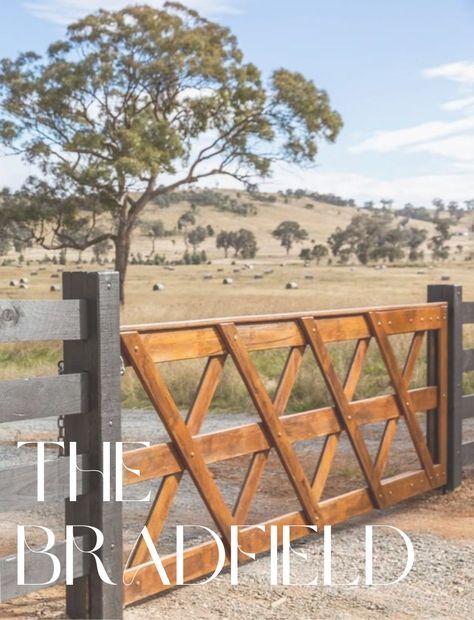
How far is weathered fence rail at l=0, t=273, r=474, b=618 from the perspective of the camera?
4.61 meters

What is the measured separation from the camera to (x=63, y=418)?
482 centimetres

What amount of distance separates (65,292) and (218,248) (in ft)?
424

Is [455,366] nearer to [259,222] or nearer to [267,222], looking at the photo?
[259,222]

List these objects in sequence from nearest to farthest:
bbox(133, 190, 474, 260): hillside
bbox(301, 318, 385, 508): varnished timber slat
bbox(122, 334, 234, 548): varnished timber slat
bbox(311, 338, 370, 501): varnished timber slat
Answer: bbox(122, 334, 234, 548): varnished timber slat
bbox(301, 318, 385, 508): varnished timber slat
bbox(311, 338, 370, 501): varnished timber slat
bbox(133, 190, 474, 260): hillside

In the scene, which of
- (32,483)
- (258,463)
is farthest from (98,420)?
(258,463)

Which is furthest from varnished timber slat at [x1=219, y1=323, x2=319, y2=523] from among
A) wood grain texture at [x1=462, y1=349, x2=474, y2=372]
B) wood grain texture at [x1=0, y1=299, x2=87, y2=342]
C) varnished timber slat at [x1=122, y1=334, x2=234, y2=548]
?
wood grain texture at [x1=462, y1=349, x2=474, y2=372]

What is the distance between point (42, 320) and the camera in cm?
461

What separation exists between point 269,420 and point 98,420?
5.06ft

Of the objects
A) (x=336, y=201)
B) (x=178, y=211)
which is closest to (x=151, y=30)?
(x=178, y=211)

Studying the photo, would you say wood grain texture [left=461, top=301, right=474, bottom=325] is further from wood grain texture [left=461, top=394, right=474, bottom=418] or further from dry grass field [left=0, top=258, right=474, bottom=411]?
dry grass field [left=0, top=258, right=474, bottom=411]

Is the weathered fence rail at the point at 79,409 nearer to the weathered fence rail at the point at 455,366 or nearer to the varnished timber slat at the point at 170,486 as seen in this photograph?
the varnished timber slat at the point at 170,486

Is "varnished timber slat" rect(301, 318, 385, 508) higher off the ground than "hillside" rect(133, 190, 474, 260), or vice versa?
"hillside" rect(133, 190, 474, 260)

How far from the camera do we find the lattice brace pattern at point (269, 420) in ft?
17.0

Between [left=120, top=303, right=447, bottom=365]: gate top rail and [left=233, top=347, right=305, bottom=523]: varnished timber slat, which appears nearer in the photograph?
[left=120, top=303, right=447, bottom=365]: gate top rail
